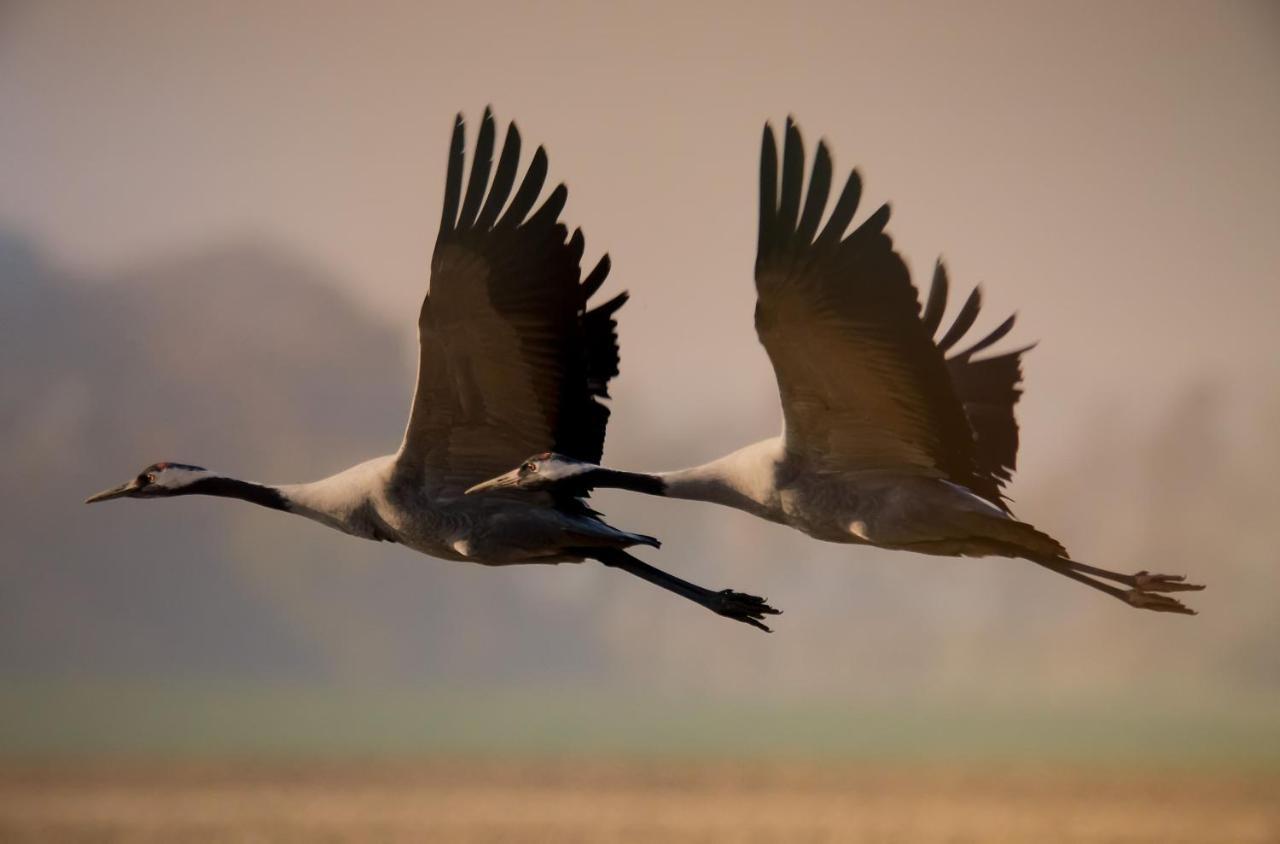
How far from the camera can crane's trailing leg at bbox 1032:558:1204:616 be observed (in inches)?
265

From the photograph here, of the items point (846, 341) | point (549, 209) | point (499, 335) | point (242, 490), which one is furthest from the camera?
point (242, 490)

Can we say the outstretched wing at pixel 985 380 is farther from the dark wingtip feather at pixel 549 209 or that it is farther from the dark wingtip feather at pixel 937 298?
the dark wingtip feather at pixel 549 209

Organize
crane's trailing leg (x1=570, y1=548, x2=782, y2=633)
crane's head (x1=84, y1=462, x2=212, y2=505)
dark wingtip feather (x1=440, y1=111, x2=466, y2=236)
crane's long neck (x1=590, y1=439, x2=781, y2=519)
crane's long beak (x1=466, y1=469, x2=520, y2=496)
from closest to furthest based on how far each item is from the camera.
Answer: dark wingtip feather (x1=440, y1=111, x2=466, y2=236)
crane's long neck (x1=590, y1=439, x2=781, y2=519)
crane's long beak (x1=466, y1=469, x2=520, y2=496)
crane's trailing leg (x1=570, y1=548, x2=782, y2=633)
crane's head (x1=84, y1=462, x2=212, y2=505)

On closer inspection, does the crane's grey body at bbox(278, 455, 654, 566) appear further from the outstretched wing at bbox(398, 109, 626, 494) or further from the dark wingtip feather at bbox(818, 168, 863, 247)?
the dark wingtip feather at bbox(818, 168, 863, 247)

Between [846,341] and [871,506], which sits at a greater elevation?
[846,341]

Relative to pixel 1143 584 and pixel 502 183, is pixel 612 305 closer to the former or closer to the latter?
pixel 502 183

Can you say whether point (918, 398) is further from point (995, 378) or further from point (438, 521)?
point (438, 521)

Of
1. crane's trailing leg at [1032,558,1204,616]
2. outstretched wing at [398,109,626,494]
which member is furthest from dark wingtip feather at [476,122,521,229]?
crane's trailing leg at [1032,558,1204,616]

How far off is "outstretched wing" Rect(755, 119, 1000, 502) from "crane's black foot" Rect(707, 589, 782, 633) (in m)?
0.83

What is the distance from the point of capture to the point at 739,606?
7164 millimetres

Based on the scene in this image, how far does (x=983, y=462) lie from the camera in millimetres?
7277

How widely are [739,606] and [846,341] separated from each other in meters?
1.39

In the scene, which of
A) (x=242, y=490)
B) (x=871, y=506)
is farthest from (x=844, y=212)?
(x=242, y=490)

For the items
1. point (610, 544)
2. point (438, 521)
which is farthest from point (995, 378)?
point (438, 521)
